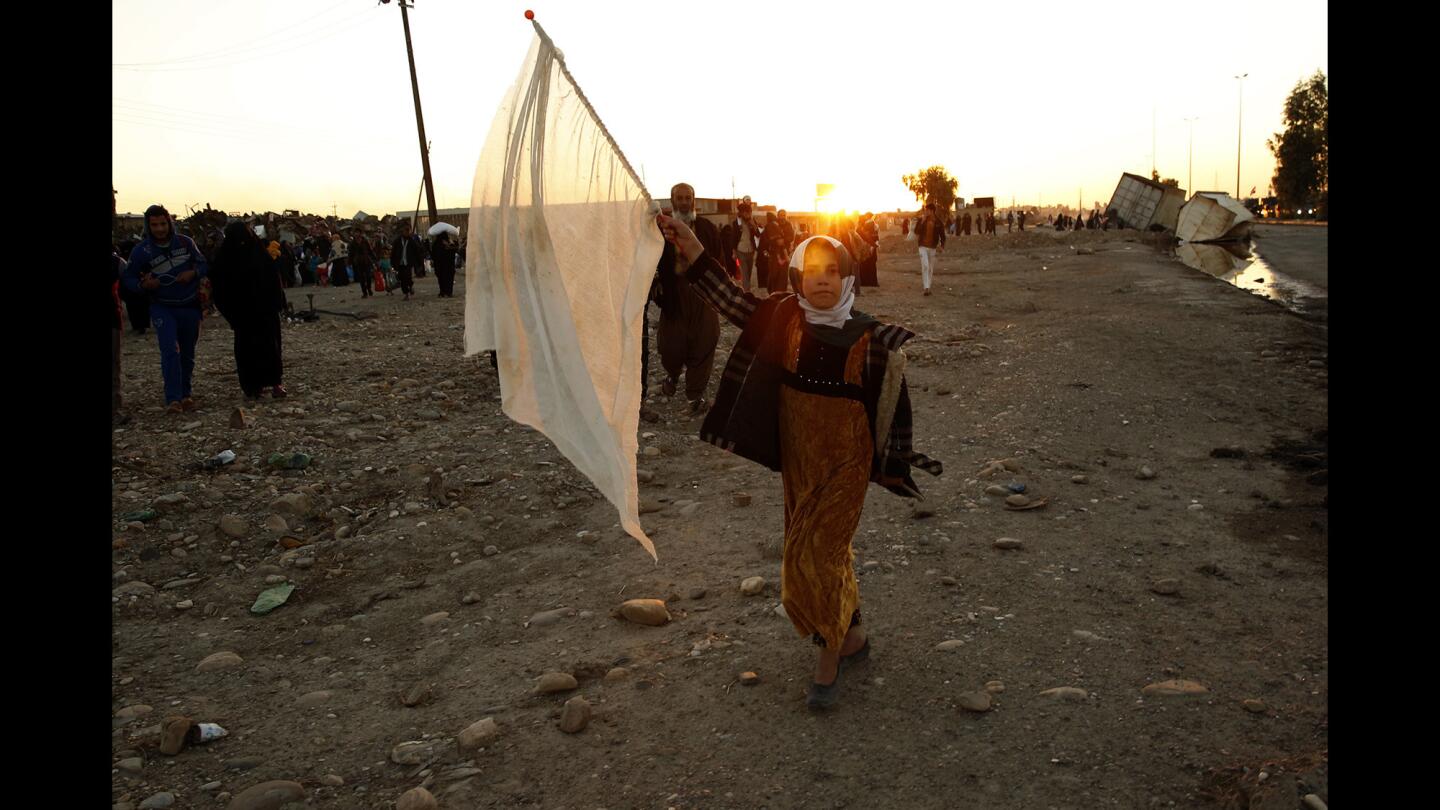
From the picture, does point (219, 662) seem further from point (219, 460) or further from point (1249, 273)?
point (1249, 273)

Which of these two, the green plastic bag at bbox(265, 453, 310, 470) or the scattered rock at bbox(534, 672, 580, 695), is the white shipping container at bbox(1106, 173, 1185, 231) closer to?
the green plastic bag at bbox(265, 453, 310, 470)

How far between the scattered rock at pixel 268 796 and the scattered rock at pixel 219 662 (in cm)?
115

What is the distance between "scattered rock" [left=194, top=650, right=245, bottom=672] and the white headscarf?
9.20 feet

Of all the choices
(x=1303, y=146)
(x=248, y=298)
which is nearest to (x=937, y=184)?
(x=1303, y=146)

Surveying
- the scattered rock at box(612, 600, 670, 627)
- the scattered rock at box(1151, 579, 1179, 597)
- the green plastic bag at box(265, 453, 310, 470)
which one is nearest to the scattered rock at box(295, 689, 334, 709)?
the scattered rock at box(612, 600, 670, 627)

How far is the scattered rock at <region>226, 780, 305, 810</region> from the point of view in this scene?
278cm

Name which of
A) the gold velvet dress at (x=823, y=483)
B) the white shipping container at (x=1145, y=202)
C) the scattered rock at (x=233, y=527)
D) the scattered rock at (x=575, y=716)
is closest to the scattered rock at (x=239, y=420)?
the scattered rock at (x=233, y=527)

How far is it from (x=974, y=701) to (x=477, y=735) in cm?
168

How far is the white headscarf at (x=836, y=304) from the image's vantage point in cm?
315

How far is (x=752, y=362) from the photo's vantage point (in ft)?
10.8

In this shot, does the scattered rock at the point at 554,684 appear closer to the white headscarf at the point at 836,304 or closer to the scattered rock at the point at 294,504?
the white headscarf at the point at 836,304
